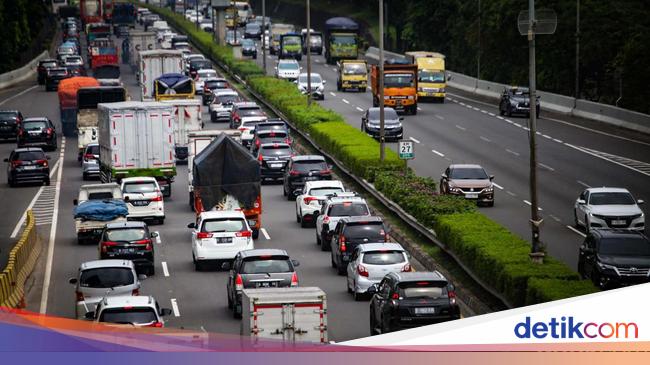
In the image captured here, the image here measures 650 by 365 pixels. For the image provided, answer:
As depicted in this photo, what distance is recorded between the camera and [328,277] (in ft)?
126

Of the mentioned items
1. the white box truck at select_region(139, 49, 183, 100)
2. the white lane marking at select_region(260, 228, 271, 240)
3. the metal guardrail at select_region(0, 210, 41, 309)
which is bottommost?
the white lane marking at select_region(260, 228, 271, 240)

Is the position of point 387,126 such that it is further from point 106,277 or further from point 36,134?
point 106,277

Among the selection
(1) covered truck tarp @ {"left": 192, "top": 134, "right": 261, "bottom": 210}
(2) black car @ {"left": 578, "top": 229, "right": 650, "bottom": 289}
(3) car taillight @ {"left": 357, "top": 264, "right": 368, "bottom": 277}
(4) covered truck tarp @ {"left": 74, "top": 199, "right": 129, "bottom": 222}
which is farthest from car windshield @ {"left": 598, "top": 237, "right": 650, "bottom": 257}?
(4) covered truck tarp @ {"left": 74, "top": 199, "right": 129, "bottom": 222}

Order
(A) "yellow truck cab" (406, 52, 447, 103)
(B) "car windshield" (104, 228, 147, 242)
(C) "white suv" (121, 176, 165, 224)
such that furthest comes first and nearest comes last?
(A) "yellow truck cab" (406, 52, 447, 103)
(C) "white suv" (121, 176, 165, 224)
(B) "car windshield" (104, 228, 147, 242)

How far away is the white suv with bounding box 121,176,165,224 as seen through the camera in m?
48.1

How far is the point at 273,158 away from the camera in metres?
59.1

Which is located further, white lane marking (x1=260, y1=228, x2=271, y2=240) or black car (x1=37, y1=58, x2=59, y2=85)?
black car (x1=37, y1=58, x2=59, y2=85)

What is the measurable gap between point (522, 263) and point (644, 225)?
1235cm

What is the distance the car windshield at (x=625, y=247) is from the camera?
3419 cm

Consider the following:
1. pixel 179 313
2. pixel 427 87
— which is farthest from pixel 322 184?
pixel 427 87

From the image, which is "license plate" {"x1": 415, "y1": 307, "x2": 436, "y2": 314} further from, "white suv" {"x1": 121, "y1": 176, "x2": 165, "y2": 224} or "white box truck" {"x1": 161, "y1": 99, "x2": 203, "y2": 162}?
"white box truck" {"x1": 161, "y1": 99, "x2": 203, "y2": 162}

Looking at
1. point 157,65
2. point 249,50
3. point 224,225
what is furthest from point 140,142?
point 249,50

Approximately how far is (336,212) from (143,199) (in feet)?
29.0

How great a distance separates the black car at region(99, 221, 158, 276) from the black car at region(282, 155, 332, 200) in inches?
587
